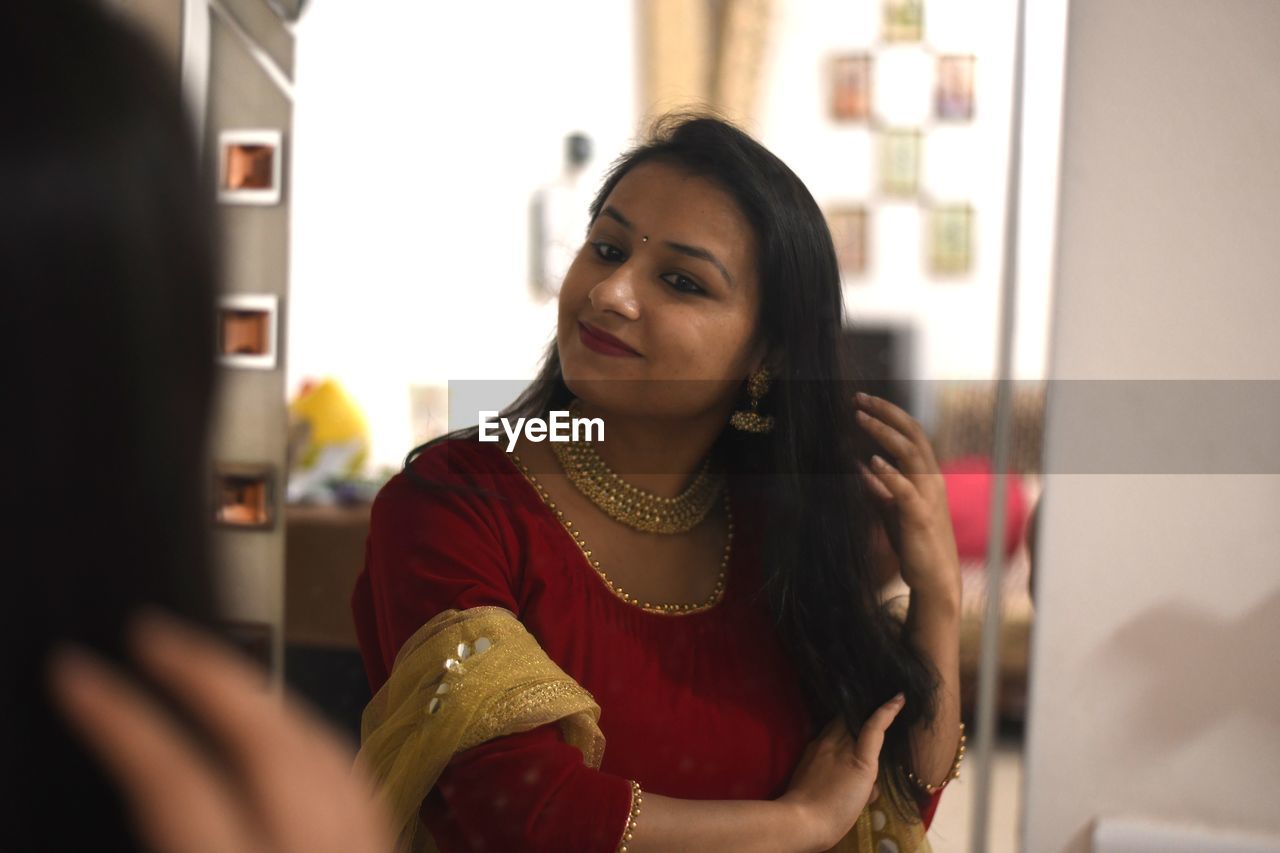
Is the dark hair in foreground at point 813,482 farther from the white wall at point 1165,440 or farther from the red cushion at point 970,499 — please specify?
the white wall at point 1165,440

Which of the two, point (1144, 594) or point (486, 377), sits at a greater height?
point (486, 377)

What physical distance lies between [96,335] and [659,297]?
0.52 metres

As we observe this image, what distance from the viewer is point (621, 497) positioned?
2.82 feet

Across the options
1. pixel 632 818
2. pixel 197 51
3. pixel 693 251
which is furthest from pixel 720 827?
pixel 197 51

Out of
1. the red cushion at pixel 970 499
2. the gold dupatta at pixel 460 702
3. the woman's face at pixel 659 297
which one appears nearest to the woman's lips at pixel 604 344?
the woman's face at pixel 659 297

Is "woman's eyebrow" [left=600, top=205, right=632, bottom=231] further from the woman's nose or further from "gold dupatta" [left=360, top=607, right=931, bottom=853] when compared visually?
"gold dupatta" [left=360, top=607, right=931, bottom=853]

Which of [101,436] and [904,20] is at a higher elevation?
[904,20]

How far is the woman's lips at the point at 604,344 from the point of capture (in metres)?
0.80

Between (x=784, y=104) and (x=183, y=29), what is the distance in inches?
17.9

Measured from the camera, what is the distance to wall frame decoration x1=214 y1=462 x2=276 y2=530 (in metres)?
0.82

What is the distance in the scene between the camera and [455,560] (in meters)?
0.77

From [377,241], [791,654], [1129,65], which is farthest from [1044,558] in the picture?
[377,241]

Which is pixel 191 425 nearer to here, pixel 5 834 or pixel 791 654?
pixel 5 834

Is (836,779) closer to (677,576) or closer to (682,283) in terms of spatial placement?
(677,576)
